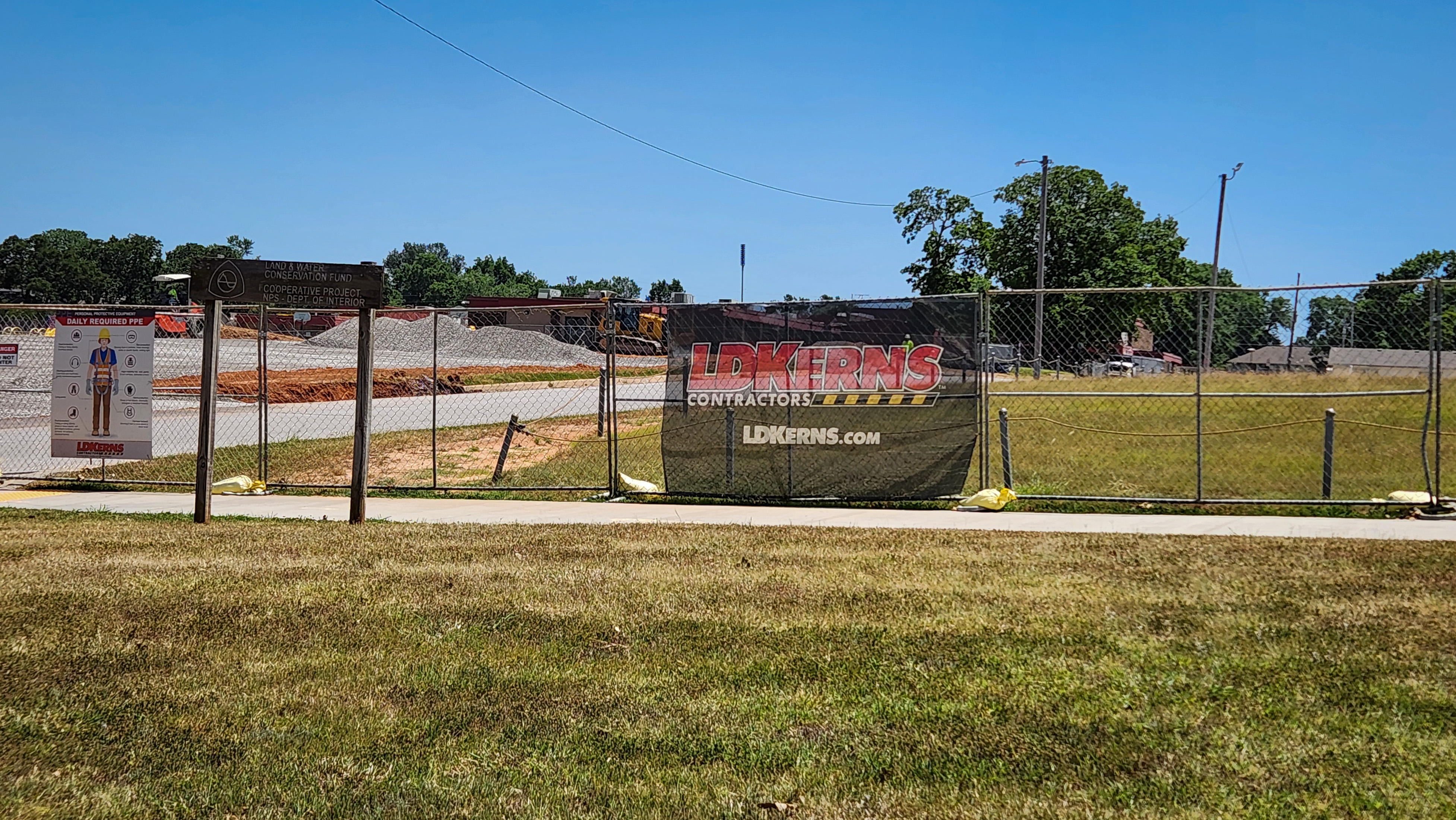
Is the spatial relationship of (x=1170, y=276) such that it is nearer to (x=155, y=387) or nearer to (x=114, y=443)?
(x=155, y=387)

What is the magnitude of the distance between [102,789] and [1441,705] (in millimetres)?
5463

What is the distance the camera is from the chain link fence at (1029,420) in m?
11.6

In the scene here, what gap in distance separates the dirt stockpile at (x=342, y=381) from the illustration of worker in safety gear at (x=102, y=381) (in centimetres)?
1132

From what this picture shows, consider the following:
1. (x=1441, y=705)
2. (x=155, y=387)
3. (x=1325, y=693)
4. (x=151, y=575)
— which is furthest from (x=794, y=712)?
(x=155, y=387)

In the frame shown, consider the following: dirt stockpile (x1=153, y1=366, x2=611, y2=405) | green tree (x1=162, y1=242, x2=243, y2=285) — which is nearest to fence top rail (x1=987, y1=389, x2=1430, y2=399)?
dirt stockpile (x1=153, y1=366, x2=611, y2=405)

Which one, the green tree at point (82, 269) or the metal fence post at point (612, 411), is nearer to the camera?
the metal fence post at point (612, 411)

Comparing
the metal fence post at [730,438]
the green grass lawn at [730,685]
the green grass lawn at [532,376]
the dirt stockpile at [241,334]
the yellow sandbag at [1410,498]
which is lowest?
the green grass lawn at [730,685]

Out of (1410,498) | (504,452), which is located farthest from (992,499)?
(504,452)

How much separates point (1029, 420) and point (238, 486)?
1074 centimetres

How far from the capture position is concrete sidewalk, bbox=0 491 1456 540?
10078 mm

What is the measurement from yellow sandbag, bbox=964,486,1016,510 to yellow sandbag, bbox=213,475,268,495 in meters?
8.73

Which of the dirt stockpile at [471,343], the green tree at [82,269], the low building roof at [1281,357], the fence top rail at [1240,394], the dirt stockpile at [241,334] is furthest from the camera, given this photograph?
the green tree at [82,269]

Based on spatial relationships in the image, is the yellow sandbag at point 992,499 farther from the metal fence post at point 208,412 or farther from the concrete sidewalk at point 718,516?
the metal fence post at point 208,412

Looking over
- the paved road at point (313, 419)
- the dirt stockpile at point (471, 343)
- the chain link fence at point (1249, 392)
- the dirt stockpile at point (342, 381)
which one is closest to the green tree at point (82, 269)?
the dirt stockpile at point (471, 343)
